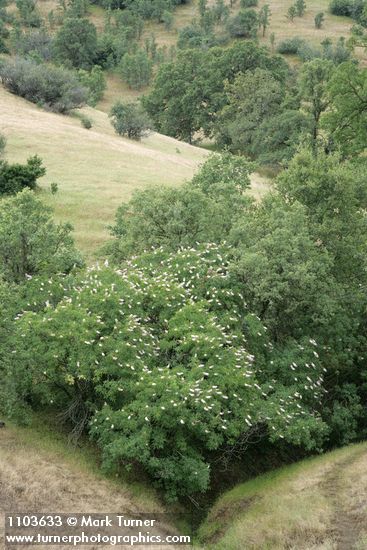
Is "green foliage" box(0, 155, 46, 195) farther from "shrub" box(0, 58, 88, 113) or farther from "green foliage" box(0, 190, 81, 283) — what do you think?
"shrub" box(0, 58, 88, 113)

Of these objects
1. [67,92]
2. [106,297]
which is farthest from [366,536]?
[67,92]

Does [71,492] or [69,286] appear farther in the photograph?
[69,286]

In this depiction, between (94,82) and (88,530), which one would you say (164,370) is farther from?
(94,82)

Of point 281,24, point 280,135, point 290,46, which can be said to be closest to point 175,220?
point 280,135

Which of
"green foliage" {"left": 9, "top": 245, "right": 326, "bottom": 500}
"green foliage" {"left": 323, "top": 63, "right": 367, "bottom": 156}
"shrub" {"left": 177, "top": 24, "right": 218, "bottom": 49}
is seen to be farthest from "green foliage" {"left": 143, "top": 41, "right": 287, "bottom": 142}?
"green foliage" {"left": 9, "top": 245, "right": 326, "bottom": 500}

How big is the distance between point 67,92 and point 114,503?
54.2 metres

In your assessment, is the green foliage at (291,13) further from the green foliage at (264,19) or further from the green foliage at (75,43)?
the green foliage at (75,43)

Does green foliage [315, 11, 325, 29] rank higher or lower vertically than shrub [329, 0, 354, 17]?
lower

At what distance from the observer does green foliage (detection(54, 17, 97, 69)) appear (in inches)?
4316

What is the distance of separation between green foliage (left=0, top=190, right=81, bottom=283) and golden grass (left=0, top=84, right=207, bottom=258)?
30.7 ft

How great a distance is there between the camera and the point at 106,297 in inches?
891

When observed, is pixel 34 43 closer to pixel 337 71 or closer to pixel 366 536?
pixel 337 71

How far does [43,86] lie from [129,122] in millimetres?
10256

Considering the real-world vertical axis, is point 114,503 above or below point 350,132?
below
